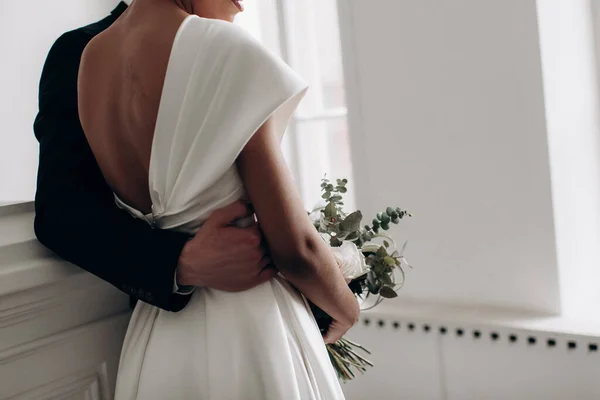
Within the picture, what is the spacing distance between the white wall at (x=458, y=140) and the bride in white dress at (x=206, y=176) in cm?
150

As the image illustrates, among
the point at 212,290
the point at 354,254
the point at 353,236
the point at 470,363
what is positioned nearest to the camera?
the point at 212,290

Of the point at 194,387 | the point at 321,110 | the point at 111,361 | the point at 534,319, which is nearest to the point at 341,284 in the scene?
the point at 194,387

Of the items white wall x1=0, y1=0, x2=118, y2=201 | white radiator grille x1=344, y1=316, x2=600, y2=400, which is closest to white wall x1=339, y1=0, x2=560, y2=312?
white radiator grille x1=344, y1=316, x2=600, y2=400

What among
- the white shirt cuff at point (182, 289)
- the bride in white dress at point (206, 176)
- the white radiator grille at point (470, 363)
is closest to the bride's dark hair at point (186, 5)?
the bride in white dress at point (206, 176)

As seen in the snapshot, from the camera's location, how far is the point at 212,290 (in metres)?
1.12

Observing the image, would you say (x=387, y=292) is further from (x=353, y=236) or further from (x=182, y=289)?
(x=182, y=289)

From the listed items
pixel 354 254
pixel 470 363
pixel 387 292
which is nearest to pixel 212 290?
pixel 354 254

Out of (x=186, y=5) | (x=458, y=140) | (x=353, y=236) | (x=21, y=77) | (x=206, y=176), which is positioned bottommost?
(x=353, y=236)

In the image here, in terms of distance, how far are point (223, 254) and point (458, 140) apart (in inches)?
67.2

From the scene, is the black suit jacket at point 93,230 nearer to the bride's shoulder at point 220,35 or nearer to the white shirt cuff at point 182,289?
the white shirt cuff at point 182,289

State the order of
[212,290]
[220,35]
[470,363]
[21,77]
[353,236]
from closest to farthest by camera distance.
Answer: [220,35] < [212,290] < [353,236] < [470,363] < [21,77]

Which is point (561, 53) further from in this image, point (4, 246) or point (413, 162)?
point (4, 246)

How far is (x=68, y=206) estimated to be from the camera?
108 cm

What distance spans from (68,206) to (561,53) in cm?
192
